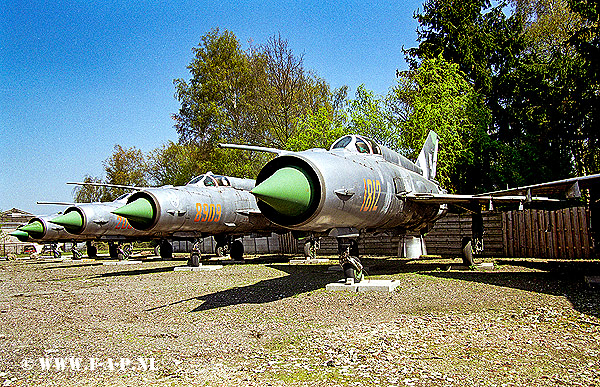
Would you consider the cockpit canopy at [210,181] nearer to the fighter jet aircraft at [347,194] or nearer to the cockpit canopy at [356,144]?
the fighter jet aircraft at [347,194]

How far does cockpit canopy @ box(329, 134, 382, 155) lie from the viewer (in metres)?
8.93

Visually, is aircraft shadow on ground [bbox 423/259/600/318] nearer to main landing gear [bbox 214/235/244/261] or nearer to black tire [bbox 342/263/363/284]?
black tire [bbox 342/263/363/284]

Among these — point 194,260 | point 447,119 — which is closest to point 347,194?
point 194,260

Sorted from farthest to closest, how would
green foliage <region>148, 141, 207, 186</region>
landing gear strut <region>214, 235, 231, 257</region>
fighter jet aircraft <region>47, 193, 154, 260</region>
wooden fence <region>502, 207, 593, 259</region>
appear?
1. green foliage <region>148, 141, 207, 186</region>
2. fighter jet aircraft <region>47, 193, 154, 260</region>
3. landing gear strut <region>214, 235, 231, 257</region>
4. wooden fence <region>502, 207, 593, 259</region>

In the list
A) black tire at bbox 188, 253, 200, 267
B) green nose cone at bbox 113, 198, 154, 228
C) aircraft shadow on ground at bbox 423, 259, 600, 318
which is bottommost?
aircraft shadow on ground at bbox 423, 259, 600, 318

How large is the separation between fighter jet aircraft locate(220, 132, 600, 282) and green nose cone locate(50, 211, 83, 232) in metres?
11.6

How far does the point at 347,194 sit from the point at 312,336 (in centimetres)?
265

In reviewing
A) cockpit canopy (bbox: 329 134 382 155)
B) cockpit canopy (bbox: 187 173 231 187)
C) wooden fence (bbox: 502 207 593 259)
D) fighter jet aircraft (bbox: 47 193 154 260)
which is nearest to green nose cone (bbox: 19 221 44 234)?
fighter jet aircraft (bbox: 47 193 154 260)

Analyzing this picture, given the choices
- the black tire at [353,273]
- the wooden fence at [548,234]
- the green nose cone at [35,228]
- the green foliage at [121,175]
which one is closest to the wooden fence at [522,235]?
the wooden fence at [548,234]

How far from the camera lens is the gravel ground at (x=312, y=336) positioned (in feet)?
12.2

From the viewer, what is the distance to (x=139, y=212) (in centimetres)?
1139

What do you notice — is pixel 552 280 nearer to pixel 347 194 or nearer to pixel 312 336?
pixel 347 194

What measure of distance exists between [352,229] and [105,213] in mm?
12673

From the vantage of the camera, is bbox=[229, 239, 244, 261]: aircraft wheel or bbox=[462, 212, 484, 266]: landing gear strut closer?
bbox=[462, 212, 484, 266]: landing gear strut
